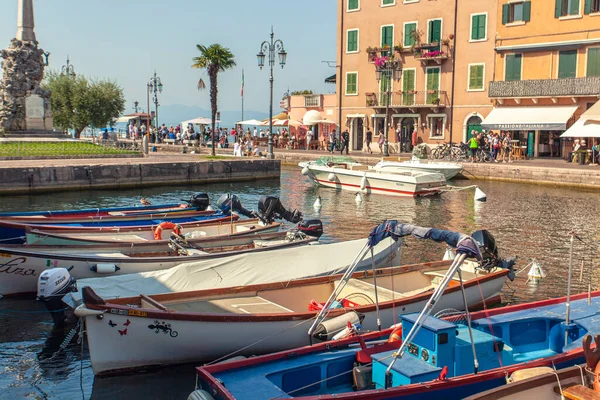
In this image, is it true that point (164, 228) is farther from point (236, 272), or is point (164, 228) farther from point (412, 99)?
point (412, 99)

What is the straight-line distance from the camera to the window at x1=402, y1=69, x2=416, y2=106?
48.4 meters

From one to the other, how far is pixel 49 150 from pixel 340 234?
73.8 ft

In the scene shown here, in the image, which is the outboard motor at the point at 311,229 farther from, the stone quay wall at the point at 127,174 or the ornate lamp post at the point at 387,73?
the ornate lamp post at the point at 387,73

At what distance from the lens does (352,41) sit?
52188mm

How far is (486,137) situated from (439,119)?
5.26 m

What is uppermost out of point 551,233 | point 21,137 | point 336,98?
point 336,98

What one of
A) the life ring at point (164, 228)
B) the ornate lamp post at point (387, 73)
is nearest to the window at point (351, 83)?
the ornate lamp post at point (387, 73)

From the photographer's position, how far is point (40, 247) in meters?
13.5

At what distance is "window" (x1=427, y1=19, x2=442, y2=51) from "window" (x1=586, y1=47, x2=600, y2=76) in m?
10.4

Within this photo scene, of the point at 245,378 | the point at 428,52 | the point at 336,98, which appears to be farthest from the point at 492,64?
the point at 245,378

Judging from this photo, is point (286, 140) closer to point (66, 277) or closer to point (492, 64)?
point (492, 64)

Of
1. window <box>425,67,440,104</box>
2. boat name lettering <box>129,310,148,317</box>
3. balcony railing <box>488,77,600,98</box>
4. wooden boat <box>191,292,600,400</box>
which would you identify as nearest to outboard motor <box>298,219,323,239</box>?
boat name lettering <box>129,310,148,317</box>

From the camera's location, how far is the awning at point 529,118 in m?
39.9

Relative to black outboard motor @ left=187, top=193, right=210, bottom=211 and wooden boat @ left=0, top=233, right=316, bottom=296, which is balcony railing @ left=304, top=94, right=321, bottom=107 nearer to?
black outboard motor @ left=187, top=193, right=210, bottom=211
